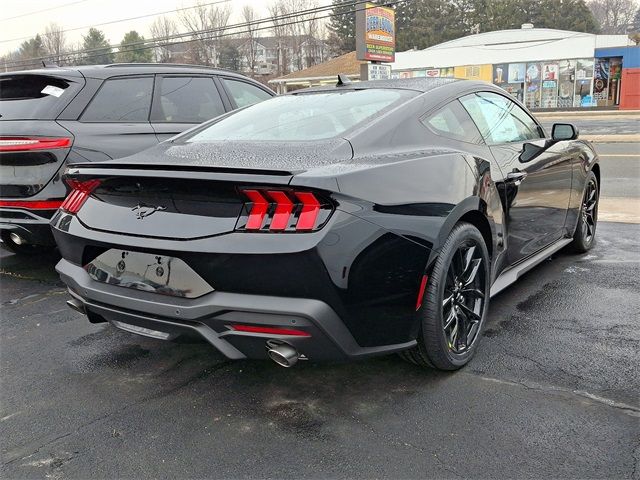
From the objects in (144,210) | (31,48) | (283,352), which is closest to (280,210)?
(283,352)

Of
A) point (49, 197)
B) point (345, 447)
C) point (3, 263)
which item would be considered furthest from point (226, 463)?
point (3, 263)

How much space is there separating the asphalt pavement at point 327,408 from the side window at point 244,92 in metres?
3.11

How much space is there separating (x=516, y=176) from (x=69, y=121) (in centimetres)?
337

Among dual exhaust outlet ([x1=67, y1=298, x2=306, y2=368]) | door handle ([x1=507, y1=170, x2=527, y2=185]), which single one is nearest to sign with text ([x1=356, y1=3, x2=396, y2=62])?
door handle ([x1=507, y1=170, x2=527, y2=185])

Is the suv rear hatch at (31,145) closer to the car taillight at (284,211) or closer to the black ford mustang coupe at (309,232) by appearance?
the black ford mustang coupe at (309,232)

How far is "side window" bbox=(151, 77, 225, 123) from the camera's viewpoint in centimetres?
541

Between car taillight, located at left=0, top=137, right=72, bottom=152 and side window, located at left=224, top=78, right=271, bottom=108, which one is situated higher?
side window, located at left=224, top=78, right=271, bottom=108

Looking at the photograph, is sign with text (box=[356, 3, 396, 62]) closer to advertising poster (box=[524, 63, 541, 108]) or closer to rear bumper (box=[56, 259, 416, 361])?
advertising poster (box=[524, 63, 541, 108])

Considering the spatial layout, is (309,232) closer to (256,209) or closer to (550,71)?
(256,209)

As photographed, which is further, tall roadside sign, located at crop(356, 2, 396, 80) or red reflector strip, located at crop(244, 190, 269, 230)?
tall roadside sign, located at crop(356, 2, 396, 80)

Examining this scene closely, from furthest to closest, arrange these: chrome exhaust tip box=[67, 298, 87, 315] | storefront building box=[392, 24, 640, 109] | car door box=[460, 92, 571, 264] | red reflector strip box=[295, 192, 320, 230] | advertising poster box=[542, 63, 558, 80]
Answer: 1. advertising poster box=[542, 63, 558, 80]
2. storefront building box=[392, 24, 640, 109]
3. car door box=[460, 92, 571, 264]
4. chrome exhaust tip box=[67, 298, 87, 315]
5. red reflector strip box=[295, 192, 320, 230]

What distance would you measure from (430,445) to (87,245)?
5.94ft

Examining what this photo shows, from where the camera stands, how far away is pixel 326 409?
2.73m

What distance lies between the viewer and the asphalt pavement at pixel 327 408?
2307 millimetres
